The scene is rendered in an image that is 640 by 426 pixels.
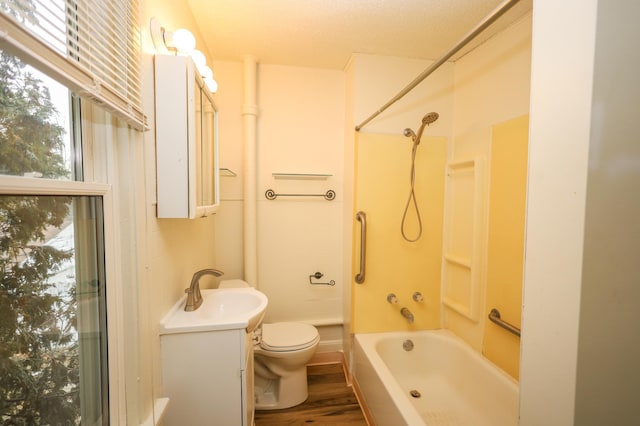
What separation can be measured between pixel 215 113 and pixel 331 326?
1946mm

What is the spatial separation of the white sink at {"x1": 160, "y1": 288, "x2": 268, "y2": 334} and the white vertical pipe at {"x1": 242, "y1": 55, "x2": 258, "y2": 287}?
1.51ft

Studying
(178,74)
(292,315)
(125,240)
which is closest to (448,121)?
(178,74)

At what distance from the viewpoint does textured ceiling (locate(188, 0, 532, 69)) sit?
1462mm

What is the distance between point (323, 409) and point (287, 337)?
1.79ft

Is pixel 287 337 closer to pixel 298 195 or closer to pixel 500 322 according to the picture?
pixel 298 195

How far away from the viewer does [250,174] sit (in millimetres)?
2043

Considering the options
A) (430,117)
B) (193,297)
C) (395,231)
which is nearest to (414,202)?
(395,231)

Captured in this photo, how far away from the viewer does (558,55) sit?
0.51 metres

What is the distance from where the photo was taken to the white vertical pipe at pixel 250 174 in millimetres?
2021

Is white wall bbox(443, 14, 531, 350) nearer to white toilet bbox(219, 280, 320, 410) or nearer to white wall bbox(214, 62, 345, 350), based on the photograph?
white wall bbox(214, 62, 345, 350)

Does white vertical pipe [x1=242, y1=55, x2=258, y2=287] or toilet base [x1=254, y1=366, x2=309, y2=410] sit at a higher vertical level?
white vertical pipe [x1=242, y1=55, x2=258, y2=287]

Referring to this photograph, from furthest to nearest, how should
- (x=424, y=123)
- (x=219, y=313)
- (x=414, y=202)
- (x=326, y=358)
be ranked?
(x=326, y=358)
(x=414, y=202)
(x=424, y=123)
(x=219, y=313)

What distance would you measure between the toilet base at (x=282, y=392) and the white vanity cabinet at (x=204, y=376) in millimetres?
623

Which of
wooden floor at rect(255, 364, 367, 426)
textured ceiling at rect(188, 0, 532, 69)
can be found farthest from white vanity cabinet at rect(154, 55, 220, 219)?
wooden floor at rect(255, 364, 367, 426)
